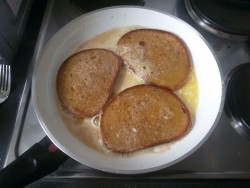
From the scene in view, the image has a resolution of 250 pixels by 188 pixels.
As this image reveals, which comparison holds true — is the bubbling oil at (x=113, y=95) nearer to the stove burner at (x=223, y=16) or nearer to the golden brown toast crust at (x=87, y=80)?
the golden brown toast crust at (x=87, y=80)

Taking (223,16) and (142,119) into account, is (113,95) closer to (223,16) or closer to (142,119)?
(142,119)

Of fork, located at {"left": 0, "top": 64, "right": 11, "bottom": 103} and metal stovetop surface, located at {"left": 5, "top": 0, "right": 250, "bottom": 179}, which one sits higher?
fork, located at {"left": 0, "top": 64, "right": 11, "bottom": 103}

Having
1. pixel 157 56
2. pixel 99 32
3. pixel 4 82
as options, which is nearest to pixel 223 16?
pixel 157 56

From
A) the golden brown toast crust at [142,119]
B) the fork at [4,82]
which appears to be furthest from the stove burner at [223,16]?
the fork at [4,82]

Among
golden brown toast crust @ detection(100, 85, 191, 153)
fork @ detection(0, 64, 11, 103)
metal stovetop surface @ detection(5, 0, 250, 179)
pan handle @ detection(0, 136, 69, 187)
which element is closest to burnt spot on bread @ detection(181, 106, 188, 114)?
golden brown toast crust @ detection(100, 85, 191, 153)

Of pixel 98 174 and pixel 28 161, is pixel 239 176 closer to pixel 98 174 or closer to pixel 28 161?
pixel 98 174

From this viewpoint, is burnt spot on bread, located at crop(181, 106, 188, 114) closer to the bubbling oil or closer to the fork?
the bubbling oil
